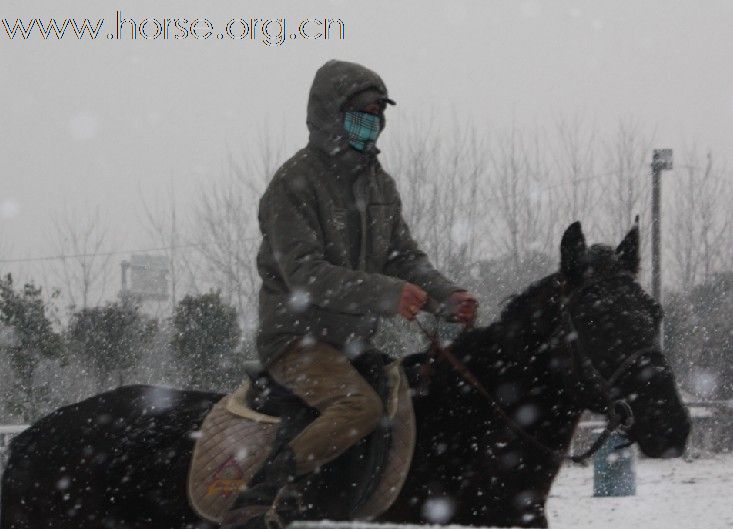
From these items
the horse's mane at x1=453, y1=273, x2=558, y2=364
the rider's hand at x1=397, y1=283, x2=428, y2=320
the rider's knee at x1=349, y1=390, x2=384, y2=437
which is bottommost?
the rider's knee at x1=349, y1=390, x2=384, y2=437

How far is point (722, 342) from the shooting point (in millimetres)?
22719

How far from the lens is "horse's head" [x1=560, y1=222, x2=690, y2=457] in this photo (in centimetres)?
373

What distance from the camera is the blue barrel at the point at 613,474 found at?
13242mm

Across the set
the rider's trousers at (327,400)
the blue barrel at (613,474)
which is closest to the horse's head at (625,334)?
the rider's trousers at (327,400)

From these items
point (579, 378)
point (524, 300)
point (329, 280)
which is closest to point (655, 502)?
point (524, 300)

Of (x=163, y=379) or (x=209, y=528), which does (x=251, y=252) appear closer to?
(x=163, y=379)

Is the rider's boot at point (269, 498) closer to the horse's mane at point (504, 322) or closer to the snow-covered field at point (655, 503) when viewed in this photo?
the horse's mane at point (504, 322)

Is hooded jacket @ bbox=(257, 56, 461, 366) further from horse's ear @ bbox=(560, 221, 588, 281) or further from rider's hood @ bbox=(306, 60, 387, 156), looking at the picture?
horse's ear @ bbox=(560, 221, 588, 281)

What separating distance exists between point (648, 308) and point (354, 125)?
140cm

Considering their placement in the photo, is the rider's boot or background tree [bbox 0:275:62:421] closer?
the rider's boot

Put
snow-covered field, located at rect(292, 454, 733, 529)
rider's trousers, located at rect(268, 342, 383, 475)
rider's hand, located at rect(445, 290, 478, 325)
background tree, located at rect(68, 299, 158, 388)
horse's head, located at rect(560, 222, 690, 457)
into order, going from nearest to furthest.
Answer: horse's head, located at rect(560, 222, 690, 457)
rider's trousers, located at rect(268, 342, 383, 475)
rider's hand, located at rect(445, 290, 478, 325)
snow-covered field, located at rect(292, 454, 733, 529)
background tree, located at rect(68, 299, 158, 388)

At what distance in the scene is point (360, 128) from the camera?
4219mm

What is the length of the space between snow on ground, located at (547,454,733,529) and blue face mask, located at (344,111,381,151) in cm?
691

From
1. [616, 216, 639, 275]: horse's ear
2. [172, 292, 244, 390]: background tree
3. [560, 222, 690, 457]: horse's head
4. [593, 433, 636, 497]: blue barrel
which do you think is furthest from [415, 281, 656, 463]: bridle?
[172, 292, 244, 390]: background tree
